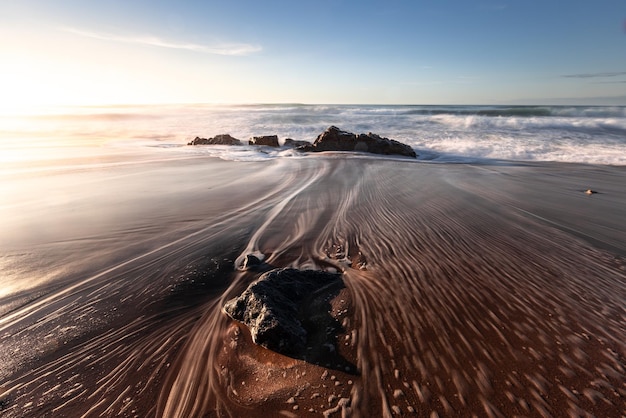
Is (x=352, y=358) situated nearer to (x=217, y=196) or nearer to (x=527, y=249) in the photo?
(x=527, y=249)

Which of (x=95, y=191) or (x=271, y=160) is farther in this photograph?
(x=271, y=160)

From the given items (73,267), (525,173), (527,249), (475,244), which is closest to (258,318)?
(73,267)

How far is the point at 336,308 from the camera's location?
314cm

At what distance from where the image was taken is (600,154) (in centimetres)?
1361

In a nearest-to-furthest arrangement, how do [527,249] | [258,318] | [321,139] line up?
[258,318], [527,249], [321,139]

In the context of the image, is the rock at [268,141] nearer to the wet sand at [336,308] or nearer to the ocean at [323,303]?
the ocean at [323,303]

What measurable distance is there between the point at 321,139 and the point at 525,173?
30.4 feet

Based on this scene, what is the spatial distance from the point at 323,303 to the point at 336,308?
0.50ft

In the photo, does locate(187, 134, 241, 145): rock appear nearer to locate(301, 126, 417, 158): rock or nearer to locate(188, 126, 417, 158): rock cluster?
locate(188, 126, 417, 158): rock cluster

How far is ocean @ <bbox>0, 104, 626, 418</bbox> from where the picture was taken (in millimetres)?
2246

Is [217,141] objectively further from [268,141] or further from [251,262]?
[251,262]

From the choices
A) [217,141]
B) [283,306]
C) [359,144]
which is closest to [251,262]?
[283,306]

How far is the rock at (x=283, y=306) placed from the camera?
2598mm

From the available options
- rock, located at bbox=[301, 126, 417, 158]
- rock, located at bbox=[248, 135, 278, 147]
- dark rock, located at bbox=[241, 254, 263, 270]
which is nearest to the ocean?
dark rock, located at bbox=[241, 254, 263, 270]
